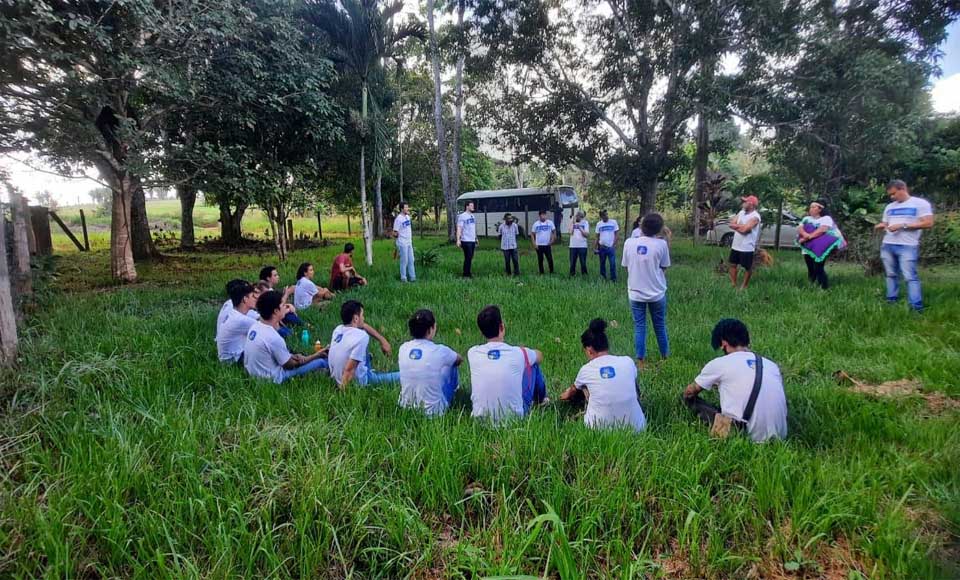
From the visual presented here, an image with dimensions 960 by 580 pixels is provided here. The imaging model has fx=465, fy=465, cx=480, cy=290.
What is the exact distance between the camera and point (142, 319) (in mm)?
6461

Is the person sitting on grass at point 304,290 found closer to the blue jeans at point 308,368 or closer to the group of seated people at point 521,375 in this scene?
the blue jeans at point 308,368

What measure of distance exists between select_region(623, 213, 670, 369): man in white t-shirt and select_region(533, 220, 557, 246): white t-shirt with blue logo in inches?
229

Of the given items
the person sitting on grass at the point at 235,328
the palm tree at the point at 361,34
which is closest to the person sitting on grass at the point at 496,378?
the person sitting on grass at the point at 235,328

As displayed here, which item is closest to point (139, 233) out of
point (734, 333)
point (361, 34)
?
point (361, 34)

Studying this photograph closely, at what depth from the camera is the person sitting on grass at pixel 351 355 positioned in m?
4.14

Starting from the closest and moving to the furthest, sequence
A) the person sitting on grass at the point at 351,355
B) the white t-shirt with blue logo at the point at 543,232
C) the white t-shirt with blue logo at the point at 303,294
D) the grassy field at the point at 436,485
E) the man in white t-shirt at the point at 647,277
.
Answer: the grassy field at the point at 436,485
the person sitting on grass at the point at 351,355
the man in white t-shirt at the point at 647,277
the white t-shirt with blue logo at the point at 303,294
the white t-shirt with blue logo at the point at 543,232

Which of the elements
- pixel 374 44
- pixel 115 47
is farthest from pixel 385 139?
pixel 115 47

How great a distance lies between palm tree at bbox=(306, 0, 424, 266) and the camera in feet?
37.7

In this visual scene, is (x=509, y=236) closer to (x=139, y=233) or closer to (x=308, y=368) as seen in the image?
(x=308, y=368)

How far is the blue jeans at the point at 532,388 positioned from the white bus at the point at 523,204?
58.4 ft

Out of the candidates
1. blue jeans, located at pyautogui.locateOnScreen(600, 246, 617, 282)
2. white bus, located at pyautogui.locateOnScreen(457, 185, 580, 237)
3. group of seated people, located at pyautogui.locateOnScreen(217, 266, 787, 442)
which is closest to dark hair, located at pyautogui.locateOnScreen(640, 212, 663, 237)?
group of seated people, located at pyautogui.locateOnScreen(217, 266, 787, 442)

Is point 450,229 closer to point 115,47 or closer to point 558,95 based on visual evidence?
point 558,95

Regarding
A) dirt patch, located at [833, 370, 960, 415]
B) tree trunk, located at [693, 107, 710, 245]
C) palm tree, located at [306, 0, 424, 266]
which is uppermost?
palm tree, located at [306, 0, 424, 266]

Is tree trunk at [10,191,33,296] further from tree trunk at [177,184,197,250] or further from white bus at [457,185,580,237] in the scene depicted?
white bus at [457,185,580,237]
